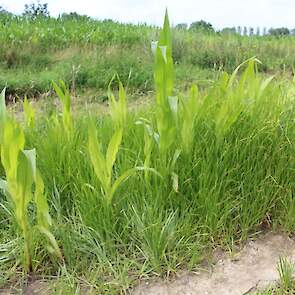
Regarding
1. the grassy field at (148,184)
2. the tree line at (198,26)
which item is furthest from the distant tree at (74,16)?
the grassy field at (148,184)

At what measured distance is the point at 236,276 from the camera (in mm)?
2064

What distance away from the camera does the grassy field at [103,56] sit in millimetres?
5727

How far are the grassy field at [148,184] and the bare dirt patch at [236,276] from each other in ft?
0.18

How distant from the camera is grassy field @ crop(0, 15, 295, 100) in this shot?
5727 mm

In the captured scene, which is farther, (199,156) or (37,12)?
(37,12)

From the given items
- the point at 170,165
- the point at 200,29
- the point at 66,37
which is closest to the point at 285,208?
the point at 170,165

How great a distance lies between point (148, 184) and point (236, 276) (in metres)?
0.52

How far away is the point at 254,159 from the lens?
244 centimetres

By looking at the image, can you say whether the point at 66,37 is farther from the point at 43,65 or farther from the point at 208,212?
the point at 208,212

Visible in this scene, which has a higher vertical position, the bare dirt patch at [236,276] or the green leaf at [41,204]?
the green leaf at [41,204]

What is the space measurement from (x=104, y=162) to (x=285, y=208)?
88 centimetres

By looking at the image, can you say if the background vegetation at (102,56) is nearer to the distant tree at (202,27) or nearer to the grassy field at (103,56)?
the grassy field at (103,56)

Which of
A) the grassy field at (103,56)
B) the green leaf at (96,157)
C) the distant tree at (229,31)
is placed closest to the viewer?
the green leaf at (96,157)

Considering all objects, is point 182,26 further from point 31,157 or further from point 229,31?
point 31,157
